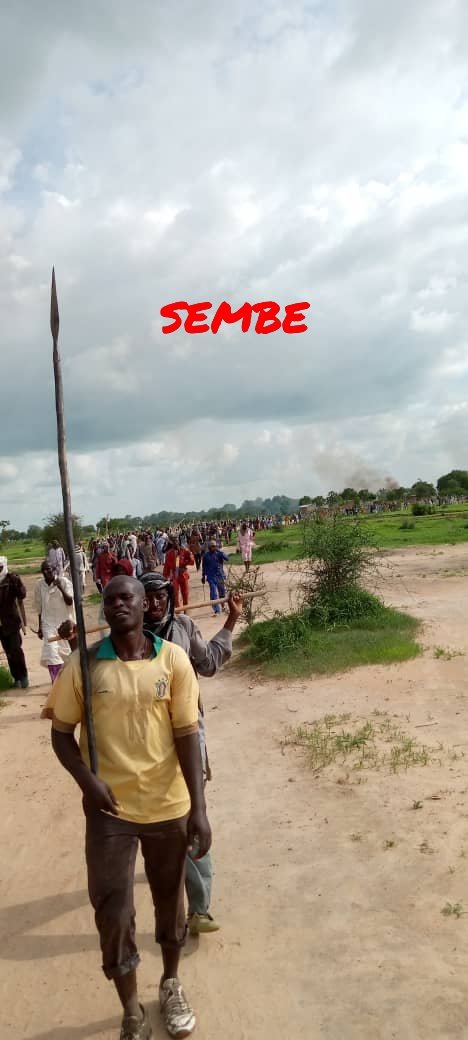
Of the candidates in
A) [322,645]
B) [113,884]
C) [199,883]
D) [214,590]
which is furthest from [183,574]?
[113,884]

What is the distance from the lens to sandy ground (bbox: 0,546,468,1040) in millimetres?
3068

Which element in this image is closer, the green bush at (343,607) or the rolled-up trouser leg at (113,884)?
the rolled-up trouser leg at (113,884)

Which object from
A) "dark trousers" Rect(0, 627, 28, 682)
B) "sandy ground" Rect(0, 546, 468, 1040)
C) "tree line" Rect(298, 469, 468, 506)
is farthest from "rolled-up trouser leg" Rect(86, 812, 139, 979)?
A: "tree line" Rect(298, 469, 468, 506)

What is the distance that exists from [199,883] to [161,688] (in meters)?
1.44

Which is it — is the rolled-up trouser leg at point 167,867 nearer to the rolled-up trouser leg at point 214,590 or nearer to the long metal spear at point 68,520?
the long metal spear at point 68,520

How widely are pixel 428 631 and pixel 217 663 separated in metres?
7.36

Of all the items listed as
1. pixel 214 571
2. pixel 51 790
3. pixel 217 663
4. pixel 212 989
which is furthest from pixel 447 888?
pixel 214 571

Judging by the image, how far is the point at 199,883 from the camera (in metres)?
3.57

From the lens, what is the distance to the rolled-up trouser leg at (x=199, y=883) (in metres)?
3.53

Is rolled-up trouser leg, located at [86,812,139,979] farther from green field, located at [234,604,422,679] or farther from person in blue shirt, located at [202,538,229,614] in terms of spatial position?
person in blue shirt, located at [202,538,229,614]

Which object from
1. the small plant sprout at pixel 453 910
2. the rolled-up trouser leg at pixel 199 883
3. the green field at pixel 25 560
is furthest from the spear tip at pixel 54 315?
the green field at pixel 25 560

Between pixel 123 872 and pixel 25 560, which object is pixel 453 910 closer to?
pixel 123 872

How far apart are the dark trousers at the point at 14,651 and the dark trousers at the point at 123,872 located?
254 inches

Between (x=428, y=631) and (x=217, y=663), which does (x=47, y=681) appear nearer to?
(x=428, y=631)
